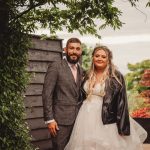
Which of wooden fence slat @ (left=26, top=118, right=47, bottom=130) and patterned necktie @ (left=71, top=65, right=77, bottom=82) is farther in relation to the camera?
wooden fence slat @ (left=26, top=118, right=47, bottom=130)

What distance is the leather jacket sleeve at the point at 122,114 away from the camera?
583cm

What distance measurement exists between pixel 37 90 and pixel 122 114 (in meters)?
4.23

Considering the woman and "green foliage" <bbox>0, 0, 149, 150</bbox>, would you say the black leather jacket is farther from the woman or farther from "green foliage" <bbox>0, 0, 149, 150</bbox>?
"green foliage" <bbox>0, 0, 149, 150</bbox>

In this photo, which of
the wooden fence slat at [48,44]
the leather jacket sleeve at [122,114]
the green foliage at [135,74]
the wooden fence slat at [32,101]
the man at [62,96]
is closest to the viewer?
the man at [62,96]

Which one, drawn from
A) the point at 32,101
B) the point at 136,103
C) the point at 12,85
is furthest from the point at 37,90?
the point at 136,103

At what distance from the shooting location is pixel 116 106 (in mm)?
5898

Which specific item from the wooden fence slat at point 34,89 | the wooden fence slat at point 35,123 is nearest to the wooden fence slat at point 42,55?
the wooden fence slat at point 34,89

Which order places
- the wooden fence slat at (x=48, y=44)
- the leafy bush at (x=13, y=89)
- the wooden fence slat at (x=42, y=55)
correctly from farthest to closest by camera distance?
the wooden fence slat at (x=48, y=44)
the wooden fence slat at (x=42, y=55)
the leafy bush at (x=13, y=89)

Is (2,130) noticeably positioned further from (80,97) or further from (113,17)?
(113,17)

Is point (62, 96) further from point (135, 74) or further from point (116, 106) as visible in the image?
point (135, 74)

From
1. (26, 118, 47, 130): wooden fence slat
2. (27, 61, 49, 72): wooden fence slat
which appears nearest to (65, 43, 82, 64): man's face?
(27, 61, 49, 72): wooden fence slat

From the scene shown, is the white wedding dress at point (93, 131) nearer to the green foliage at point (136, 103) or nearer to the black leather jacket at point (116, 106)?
the black leather jacket at point (116, 106)

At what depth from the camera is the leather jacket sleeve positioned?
19.1 feet

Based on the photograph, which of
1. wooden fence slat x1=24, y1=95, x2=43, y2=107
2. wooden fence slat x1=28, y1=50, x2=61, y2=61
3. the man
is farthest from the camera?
wooden fence slat x1=28, y1=50, x2=61, y2=61
